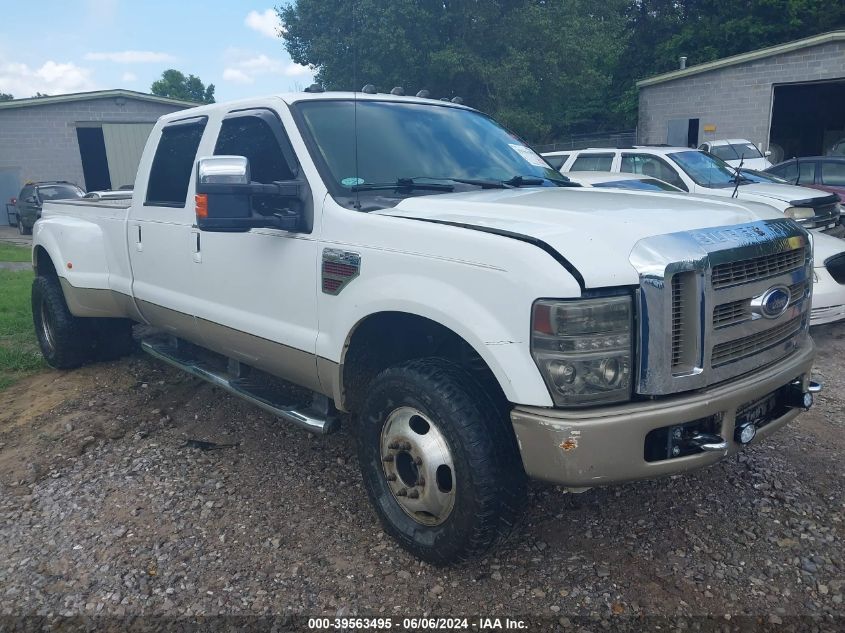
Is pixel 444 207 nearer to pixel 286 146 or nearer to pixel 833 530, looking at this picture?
pixel 286 146

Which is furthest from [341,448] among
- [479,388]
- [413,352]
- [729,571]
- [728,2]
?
[728,2]

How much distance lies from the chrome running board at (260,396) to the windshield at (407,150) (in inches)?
43.6

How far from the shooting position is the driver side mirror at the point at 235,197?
3135 mm

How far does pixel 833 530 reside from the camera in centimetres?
330

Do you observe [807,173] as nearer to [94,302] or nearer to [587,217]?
[587,217]

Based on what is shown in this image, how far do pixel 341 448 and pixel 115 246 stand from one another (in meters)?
2.37

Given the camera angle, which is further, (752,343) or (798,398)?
(798,398)

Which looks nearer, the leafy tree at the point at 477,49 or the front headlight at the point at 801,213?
the front headlight at the point at 801,213

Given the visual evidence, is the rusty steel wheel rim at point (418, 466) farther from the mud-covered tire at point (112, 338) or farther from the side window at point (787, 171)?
the side window at point (787, 171)

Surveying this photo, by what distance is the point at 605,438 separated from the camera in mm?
2479

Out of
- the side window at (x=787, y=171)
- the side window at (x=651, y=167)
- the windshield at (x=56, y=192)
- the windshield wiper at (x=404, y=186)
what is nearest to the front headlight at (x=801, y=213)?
the side window at (x=651, y=167)

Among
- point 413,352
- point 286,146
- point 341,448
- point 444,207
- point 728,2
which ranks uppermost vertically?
point 728,2

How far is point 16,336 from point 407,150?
5.58m

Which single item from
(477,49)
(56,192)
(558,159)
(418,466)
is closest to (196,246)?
(418,466)
